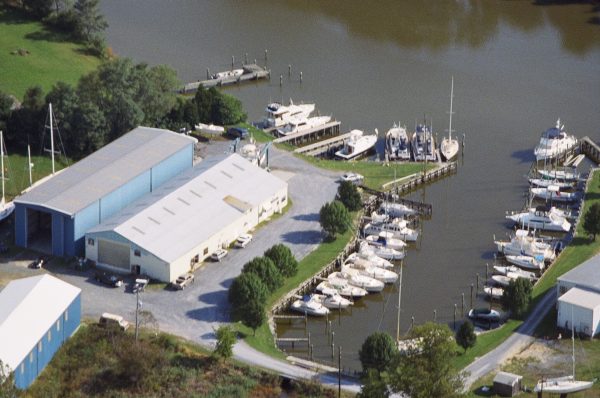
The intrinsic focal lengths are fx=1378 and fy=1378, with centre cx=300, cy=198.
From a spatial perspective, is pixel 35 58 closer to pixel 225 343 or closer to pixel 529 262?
pixel 529 262

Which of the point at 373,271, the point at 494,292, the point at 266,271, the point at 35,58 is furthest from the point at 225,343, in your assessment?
the point at 35,58

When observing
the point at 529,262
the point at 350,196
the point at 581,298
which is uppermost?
the point at 350,196

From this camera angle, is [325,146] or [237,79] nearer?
[325,146]

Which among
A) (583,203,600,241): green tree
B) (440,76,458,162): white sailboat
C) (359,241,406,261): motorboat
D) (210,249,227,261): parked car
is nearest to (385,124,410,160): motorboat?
(440,76,458,162): white sailboat

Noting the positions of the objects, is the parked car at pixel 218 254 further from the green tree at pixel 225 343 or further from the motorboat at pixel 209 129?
the motorboat at pixel 209 129

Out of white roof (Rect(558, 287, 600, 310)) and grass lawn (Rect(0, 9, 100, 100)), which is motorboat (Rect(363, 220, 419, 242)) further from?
grass lawn (Rect(0, 9, 100, 100))

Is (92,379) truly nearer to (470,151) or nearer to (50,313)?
(50,313)

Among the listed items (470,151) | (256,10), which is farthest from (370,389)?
(256,10)
